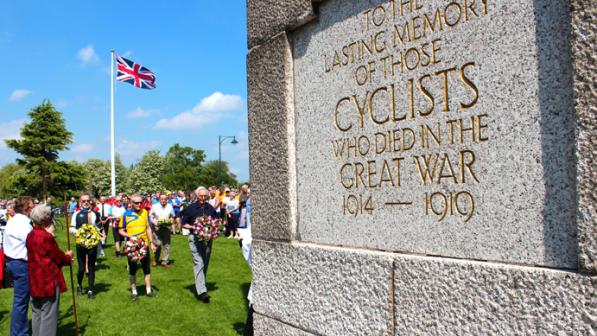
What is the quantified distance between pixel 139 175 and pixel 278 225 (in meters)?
81.5

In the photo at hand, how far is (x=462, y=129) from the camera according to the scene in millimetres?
Answer: 2262

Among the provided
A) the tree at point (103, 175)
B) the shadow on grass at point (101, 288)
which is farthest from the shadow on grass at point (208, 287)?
the tree at point (103, 175)

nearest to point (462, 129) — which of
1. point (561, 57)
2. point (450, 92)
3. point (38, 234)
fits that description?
point (450, 92)

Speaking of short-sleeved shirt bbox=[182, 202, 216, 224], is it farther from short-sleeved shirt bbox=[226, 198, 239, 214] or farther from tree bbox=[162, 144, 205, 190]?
tree bbox=[162, 144, 205, 190]

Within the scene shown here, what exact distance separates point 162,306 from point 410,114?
6.70 meters

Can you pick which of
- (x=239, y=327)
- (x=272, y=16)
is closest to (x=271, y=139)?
(x=272, y=16)

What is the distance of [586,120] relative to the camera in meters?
1.77

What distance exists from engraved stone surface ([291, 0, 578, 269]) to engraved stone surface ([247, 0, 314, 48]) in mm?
109

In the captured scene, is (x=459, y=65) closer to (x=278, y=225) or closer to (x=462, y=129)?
(x=462, y=129)

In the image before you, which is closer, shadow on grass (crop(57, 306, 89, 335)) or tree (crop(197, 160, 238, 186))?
shadow on grass (crop(57, 306, 89, 335))

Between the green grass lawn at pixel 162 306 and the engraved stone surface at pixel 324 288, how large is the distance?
3366mm

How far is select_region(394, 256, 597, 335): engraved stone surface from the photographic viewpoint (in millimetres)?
1809

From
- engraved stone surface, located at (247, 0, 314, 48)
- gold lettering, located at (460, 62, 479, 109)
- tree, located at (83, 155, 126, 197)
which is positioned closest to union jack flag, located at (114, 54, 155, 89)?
engraved stone surface, located at (247, 0, 314, 48)

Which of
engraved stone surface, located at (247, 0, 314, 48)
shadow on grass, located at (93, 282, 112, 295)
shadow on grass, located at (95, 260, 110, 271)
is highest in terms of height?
engraved stone surface, located at (247, 0, 314, 48)
